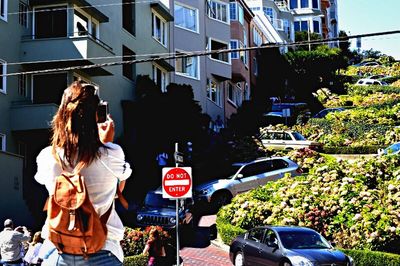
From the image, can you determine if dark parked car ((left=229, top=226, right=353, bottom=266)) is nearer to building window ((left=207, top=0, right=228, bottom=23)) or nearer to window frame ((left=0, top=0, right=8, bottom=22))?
window frame ((left=0, top=0, right=8, bottom=22))

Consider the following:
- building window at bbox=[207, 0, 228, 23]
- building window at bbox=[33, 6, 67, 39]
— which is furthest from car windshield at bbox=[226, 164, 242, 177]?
building window at bbox=[207, 0, 228, 23]

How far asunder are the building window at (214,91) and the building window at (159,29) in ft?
21.0

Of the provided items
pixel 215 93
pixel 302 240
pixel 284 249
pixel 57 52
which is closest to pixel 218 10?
pixel 215 93

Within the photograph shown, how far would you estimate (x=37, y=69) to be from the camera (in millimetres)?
26312

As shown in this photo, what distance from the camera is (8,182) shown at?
73.8 ft

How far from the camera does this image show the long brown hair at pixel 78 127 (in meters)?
3.21

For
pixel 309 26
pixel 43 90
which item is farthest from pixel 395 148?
pixel 309 26

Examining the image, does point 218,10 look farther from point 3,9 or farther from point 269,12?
point 269,12

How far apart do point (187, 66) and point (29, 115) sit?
705 inches

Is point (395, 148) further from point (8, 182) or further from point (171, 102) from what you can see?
point (8, 182)

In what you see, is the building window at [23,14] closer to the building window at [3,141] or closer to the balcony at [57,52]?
the balcony at [57,52]

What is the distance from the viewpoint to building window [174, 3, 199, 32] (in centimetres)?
4125

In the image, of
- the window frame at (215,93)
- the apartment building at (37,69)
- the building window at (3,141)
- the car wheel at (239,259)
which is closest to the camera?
the car wheel at (239,259)

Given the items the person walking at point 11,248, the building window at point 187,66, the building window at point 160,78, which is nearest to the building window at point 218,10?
the building window at point 187,66
